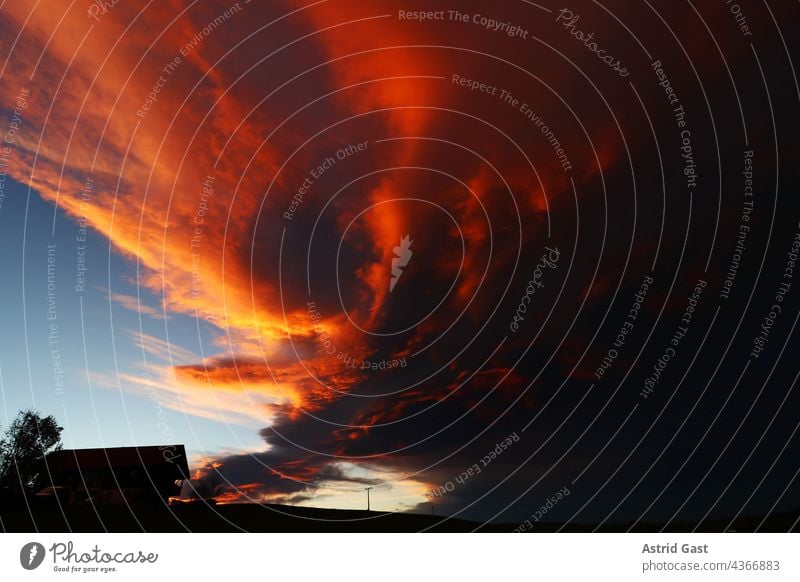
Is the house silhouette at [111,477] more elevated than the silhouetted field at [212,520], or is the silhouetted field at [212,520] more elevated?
the house silhouette at [111,477]

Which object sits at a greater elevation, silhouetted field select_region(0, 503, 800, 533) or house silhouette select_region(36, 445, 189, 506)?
house silhouette select_region(36, 445, 189, 506)

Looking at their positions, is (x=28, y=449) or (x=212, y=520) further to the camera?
(x=28, y=449)

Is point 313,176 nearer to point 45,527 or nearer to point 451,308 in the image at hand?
point 451,308

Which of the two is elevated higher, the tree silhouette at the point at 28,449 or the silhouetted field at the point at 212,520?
the tree silhouette at the point at 28,449

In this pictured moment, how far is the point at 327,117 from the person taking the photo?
2148cm

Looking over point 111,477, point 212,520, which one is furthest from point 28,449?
point 212,520

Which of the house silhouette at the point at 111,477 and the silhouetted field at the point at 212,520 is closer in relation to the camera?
the silhouetted field at the point at 212,520

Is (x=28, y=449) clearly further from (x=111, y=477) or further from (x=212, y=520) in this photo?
(x=212, y=520)

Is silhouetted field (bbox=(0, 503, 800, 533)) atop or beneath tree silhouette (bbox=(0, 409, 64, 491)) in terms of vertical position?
beneath

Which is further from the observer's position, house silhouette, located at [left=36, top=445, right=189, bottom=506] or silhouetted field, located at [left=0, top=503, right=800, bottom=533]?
house silhouette, located at [left=36, top=445, right=189, bottom=506]
